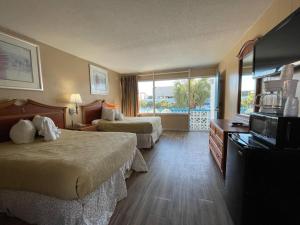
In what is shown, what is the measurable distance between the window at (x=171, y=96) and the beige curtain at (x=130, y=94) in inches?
34.1

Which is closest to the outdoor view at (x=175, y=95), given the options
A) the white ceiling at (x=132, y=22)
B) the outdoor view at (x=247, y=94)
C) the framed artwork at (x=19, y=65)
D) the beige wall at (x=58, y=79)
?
the white ceiling at (x=132, y=22)

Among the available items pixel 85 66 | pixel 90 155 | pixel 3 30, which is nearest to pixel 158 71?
pixel 85 66

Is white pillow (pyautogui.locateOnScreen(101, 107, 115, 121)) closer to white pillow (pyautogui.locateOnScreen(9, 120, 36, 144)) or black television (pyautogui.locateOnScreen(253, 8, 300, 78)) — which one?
white pillow (pyautogui.locateOnScreen(9, 120, 36, 144))

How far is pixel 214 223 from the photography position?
1.50 m

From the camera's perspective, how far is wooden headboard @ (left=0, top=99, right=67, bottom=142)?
7.43ft

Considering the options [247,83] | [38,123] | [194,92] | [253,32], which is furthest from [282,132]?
[194,92]

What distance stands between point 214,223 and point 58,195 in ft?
4.95

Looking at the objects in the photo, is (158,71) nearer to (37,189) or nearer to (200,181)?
(200,181)

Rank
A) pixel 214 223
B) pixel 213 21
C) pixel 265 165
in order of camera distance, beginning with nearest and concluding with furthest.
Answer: pixel 265 165
pixel 214 223
pixel 213 21

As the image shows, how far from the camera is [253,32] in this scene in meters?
2.39

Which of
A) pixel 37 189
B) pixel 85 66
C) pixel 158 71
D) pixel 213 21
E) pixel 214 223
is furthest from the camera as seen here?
pixel 158 71

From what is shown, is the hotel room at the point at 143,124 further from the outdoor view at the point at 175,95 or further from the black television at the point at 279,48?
the outdoor view at the point at 175,95

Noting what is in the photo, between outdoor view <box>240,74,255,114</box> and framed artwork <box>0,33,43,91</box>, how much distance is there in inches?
150

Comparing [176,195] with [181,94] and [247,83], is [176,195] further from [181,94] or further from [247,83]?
[181,94]
